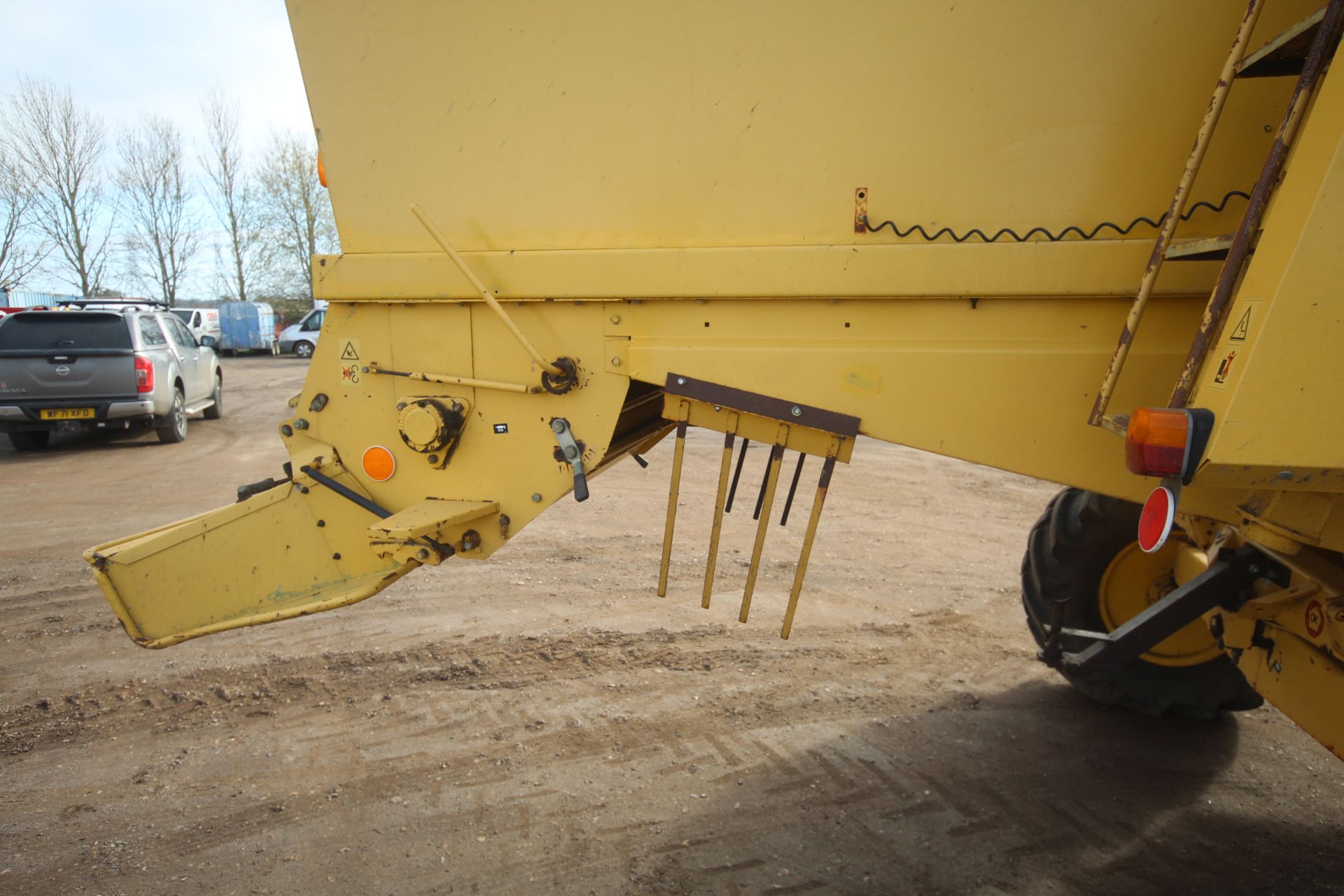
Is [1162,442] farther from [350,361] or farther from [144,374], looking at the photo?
[144,374]

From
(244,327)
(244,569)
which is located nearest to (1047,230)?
(244,569)

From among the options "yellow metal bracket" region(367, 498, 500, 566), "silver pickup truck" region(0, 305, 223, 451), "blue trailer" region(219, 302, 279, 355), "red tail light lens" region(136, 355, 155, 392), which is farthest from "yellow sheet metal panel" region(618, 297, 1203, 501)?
"blue trailer" region(219, 302, 279, 355)

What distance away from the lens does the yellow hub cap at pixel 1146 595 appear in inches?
147

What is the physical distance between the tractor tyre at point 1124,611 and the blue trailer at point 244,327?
86.8ft

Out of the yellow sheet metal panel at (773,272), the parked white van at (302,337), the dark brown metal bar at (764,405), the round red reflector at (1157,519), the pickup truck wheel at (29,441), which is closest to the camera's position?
the round red reflector at (1157,519)

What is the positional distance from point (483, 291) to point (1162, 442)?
1.75 m

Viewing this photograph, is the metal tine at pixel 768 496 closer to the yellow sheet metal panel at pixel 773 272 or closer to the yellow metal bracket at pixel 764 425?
the yellow metal bracket at pixel 764 425

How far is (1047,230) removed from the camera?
6.91 ft

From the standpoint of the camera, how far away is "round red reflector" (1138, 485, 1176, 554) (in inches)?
65.1

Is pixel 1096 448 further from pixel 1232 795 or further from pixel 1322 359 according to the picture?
pixel 1232 795

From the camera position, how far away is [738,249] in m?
2.30

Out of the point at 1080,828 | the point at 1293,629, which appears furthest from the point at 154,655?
A: the point at 1293,629

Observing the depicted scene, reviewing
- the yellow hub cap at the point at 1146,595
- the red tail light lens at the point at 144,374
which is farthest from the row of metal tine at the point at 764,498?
the red tail light lens at the point at 144,374

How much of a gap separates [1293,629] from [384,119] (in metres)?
2.94
